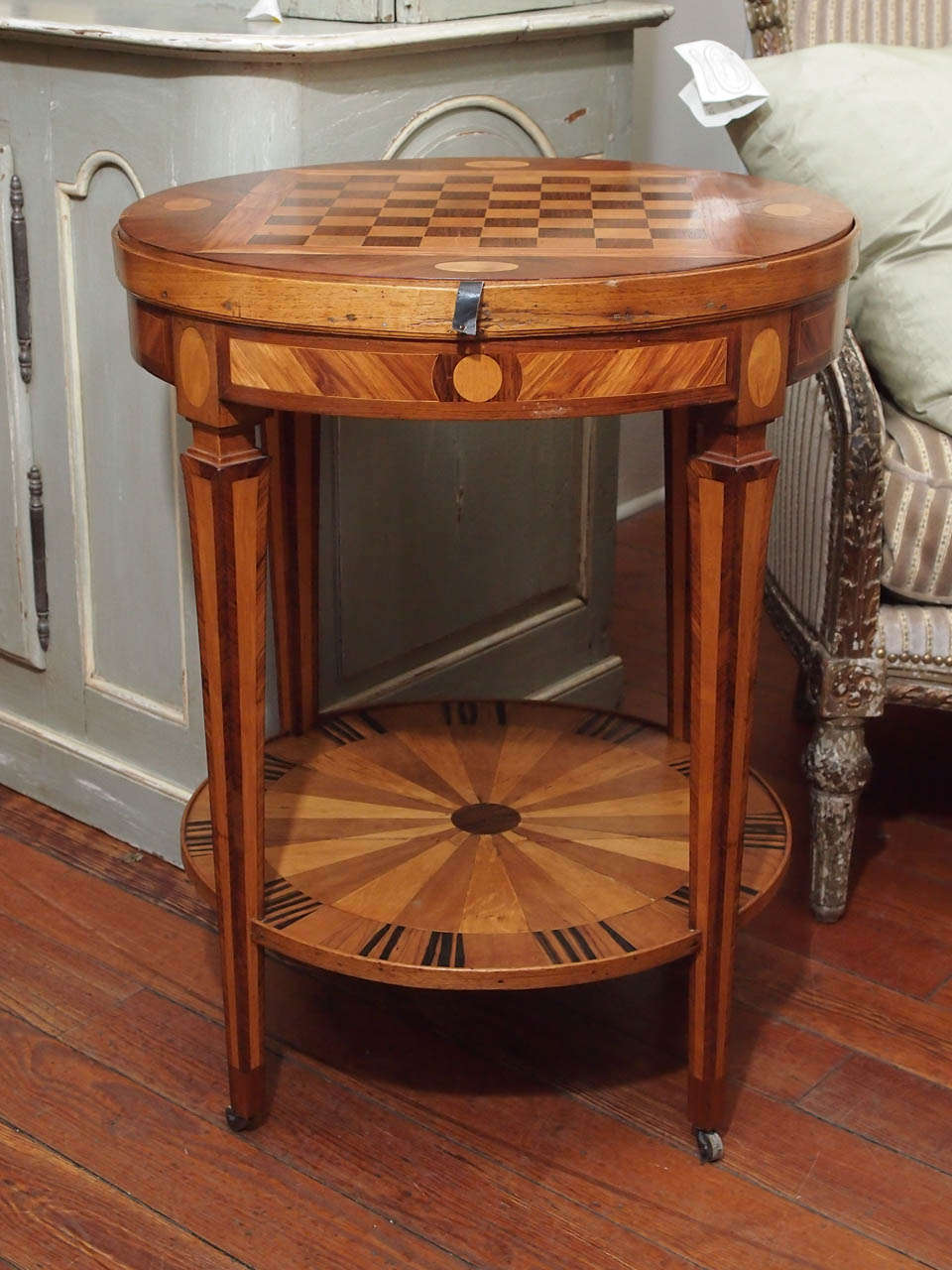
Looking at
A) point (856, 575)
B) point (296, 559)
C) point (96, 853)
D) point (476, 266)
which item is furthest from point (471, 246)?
point (96, 853)

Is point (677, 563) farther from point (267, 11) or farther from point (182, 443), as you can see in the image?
point (267, 11)

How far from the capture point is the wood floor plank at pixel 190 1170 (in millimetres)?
1258

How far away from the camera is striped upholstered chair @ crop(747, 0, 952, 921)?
157 centimetres

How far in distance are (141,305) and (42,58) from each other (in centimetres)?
62

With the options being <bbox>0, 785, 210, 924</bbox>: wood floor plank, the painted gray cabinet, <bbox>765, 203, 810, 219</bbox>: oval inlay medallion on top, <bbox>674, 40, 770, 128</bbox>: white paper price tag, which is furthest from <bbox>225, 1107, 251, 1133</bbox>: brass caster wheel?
<bbox>674, 40, 770, 128</bbox>: white paper price tag

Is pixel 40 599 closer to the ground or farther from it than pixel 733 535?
closer to the ground

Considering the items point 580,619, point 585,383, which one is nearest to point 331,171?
point 585,383

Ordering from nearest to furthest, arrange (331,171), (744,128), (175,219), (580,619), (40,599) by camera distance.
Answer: (175,219) < (331,171) < (744,128) < (40,599) < (580,619)

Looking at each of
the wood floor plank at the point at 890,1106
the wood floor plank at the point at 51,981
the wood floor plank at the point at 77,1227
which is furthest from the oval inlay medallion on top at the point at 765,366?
the wood floor plank at the point at 51,981

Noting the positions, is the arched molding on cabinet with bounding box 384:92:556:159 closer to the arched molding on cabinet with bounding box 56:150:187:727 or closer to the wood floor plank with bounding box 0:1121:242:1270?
the arched molding on cabinet with bounding box 56:150:187:727

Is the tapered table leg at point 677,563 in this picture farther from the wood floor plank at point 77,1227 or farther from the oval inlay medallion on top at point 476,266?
the wood floor plank at point 77,1227

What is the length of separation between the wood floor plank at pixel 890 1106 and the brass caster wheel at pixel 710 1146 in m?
0.12

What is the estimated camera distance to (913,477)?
63.7 inches

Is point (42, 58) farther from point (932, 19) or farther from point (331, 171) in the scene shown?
point (932, 19)
